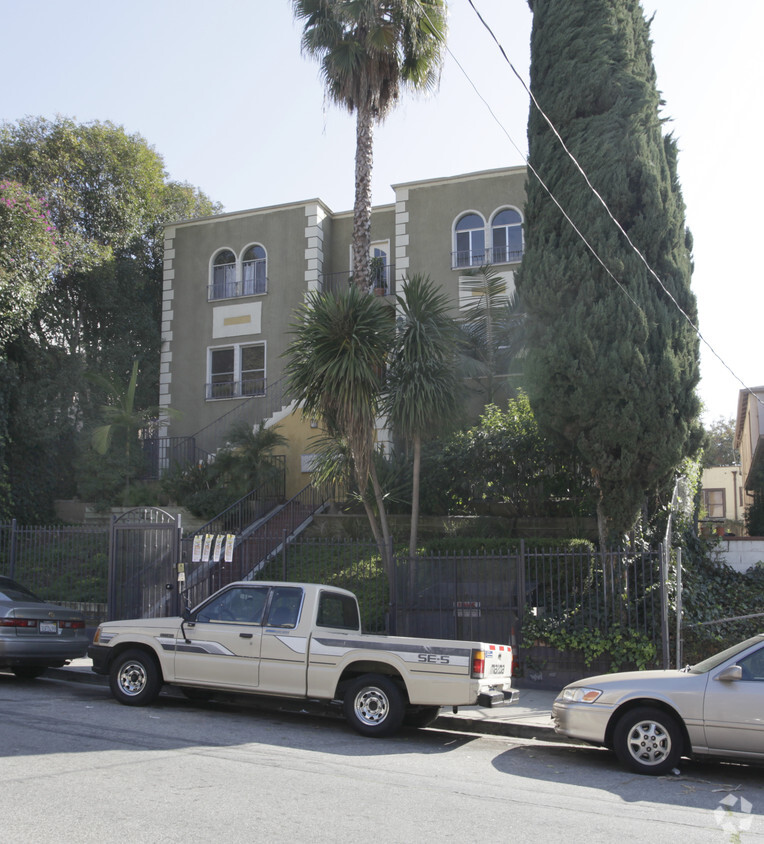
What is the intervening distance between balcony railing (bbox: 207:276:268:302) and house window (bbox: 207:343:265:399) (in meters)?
1.57

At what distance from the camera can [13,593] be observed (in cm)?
1151

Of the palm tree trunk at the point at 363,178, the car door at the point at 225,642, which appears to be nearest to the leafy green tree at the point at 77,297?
the palm tree trunk at the point at 363,178

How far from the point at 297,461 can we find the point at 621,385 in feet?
36.5

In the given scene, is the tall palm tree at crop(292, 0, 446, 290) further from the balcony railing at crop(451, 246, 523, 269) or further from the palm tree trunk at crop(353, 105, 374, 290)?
the balcony railing at crop(451, 246, 523, 269)

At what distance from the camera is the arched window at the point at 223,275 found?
2461 centimetres

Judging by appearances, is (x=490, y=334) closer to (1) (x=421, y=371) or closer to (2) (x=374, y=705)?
(1) (x=421, y=371)

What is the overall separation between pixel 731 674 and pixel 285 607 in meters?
4.54

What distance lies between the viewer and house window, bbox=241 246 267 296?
24.2 meters

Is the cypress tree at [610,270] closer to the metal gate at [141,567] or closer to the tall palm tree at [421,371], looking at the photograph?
the tall palm tree at [421,371]

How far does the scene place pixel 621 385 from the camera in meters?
11.7

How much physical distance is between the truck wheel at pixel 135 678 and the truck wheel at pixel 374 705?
2.36 meters

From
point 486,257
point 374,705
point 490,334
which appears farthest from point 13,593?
point 486,257

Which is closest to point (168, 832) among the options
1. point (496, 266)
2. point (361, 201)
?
point (361, 201)

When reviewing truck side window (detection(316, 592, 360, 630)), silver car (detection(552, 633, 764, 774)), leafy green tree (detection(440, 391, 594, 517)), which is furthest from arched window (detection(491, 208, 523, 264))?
silver car (detection(552, 633, 764, 774))
